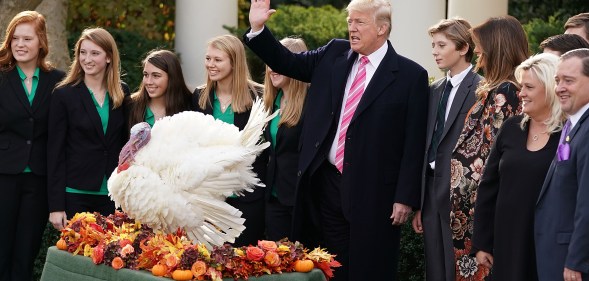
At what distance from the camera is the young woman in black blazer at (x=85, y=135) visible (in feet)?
27.8

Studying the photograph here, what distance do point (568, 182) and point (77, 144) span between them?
154 inches

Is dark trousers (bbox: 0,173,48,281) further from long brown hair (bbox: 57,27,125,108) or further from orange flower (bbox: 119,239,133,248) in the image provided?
orange flower (bbox: 119,239,133,248)

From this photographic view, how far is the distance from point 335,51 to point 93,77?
208cm

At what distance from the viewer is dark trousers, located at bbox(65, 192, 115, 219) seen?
27.9 feet

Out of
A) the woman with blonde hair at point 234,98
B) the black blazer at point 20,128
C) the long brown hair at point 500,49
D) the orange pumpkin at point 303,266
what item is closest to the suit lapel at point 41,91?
the black blazer at point 20,128

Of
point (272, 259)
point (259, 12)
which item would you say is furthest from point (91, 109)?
point (272, 259)

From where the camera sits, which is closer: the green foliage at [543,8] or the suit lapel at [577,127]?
the suit lapel at [577,127]

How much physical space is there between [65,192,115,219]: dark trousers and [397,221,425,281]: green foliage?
2.30 m

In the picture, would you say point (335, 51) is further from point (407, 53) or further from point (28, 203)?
point (407, 53)

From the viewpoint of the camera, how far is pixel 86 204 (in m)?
8.55

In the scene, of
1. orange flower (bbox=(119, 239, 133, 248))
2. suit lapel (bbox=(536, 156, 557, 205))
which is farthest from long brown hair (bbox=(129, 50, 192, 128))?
suit lapel (bbox=(536, 156, 557, 205))

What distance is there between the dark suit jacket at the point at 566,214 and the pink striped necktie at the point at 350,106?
1.44m

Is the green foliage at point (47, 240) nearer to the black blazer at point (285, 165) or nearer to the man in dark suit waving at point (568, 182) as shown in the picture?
the black blazer at point (285, 165)

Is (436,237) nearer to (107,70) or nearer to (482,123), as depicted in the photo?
(482,123)
